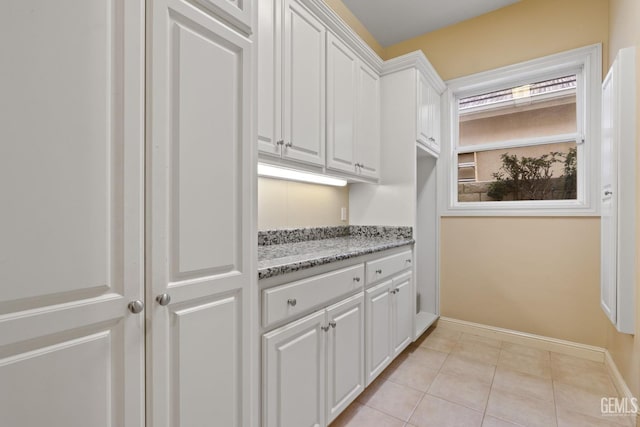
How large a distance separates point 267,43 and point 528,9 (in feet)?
8.19

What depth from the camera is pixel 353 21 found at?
2734mm

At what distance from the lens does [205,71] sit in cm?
87

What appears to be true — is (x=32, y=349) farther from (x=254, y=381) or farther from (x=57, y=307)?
(x=254, y=381)

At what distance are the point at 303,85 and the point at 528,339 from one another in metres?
2.79

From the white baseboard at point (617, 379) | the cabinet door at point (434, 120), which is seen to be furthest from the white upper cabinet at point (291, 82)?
the white baseboard at point (617, 379)

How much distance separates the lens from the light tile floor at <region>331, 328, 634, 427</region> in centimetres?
164

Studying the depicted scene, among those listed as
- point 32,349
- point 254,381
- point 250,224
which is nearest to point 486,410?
point 254,381

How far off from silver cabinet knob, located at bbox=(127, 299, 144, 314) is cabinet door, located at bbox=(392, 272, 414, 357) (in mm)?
1696

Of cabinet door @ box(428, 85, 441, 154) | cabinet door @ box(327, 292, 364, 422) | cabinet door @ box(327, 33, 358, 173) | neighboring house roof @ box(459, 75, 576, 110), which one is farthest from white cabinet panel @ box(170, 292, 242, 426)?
neighboring house roof @ box(459, 75, 576, 110)

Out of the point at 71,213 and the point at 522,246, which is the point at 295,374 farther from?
the point at 522,246

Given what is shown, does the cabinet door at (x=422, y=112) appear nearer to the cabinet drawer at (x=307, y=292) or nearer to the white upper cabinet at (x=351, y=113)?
the white upper cabinet at (x=351, y=113)

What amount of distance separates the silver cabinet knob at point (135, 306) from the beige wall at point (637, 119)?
2.35m

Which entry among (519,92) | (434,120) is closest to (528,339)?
(434,120)

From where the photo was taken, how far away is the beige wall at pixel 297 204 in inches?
76.0
